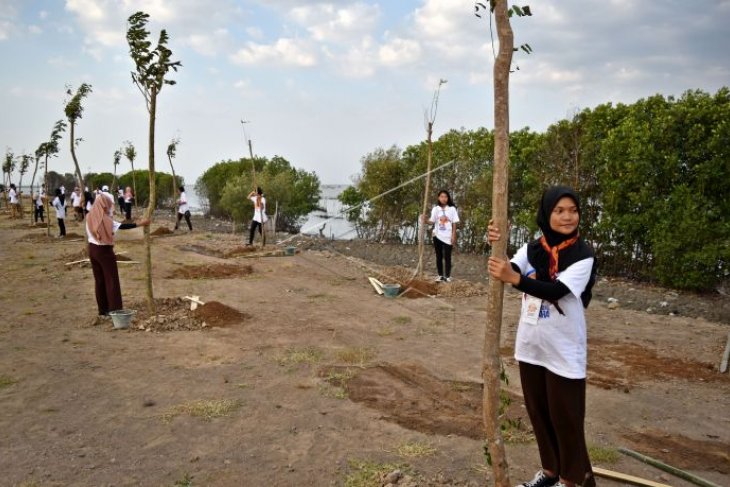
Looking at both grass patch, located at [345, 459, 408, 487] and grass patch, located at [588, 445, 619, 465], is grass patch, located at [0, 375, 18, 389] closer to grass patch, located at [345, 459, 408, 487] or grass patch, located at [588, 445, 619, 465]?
grass patch, located at [345, 459, 408, 487]

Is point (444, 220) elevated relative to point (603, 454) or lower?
elevated

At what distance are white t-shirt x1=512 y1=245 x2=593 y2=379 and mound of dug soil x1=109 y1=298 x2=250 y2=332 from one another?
5157 mm

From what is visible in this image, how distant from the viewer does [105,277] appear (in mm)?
7359

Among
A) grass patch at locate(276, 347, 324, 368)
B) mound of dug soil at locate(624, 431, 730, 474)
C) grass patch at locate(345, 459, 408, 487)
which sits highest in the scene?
grass patch at locate(276, 347, 324, 368)

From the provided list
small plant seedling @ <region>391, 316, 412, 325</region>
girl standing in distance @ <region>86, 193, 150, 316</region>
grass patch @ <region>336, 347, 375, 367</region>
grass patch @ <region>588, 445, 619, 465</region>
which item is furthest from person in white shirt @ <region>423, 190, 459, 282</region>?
grass patch @ <region>588, 445, 619, 465</region>

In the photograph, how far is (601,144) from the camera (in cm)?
1083

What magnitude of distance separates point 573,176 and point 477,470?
30.1 ft

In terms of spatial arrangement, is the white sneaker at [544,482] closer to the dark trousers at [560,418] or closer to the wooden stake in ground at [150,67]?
the dark trousers at [560,418]

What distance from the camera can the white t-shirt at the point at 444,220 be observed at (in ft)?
32.8

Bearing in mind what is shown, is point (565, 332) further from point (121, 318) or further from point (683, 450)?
point (121, 318)

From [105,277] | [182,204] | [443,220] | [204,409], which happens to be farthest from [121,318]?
[182,204]

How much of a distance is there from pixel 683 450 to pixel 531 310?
6.58ft

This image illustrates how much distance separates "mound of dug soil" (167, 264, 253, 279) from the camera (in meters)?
10.8

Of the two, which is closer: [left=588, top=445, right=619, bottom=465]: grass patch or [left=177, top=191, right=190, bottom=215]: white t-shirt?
[left=588, top=445, right=619, bottom=465]: grass patch
